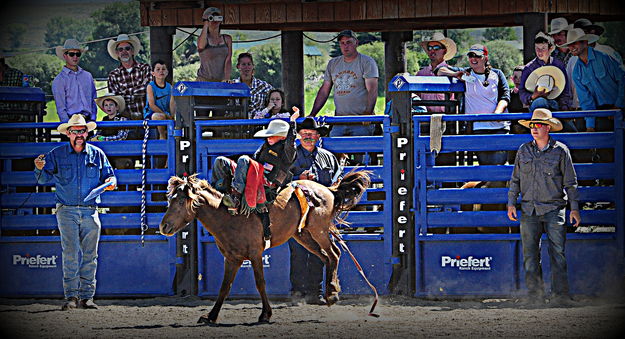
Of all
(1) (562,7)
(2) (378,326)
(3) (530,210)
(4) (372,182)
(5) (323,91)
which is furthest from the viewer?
(1) (562,7)

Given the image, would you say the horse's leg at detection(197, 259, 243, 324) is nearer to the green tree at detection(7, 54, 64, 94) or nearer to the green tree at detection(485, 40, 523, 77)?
the green tree at detection(7, 54, 64, 94)

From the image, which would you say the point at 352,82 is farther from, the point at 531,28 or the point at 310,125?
the point at 531,28

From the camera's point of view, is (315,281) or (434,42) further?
(434,42)

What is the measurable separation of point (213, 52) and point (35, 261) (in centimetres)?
322

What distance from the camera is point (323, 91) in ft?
37.5

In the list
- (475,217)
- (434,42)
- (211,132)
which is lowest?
(475,217)

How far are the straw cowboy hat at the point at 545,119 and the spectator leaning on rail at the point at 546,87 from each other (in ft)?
1.51

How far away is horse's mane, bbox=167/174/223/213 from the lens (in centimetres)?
898

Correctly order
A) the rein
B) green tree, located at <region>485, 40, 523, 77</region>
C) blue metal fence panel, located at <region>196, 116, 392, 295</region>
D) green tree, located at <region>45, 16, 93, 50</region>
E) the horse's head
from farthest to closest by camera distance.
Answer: green tree, located at <region>45, 16, 93, 50</region> < green tree, located at <region>485, 40, 523, 77</region> < blue metal fence panel, located at <region>196, 116, 392, 295</region> < the rein < the horse's head

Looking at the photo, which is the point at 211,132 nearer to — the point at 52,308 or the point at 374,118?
the point at 374,118

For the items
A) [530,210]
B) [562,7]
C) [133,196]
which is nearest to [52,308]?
[133,196]

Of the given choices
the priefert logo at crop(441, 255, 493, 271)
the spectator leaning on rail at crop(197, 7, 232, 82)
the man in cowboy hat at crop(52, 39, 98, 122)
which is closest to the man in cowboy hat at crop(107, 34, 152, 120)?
the man in cowboy hat at crop(52, 39, 98, 122)

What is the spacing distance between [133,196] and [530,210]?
167 inches

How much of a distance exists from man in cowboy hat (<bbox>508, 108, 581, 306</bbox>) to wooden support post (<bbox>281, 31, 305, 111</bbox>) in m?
5.78
